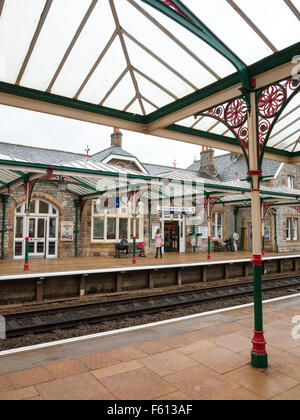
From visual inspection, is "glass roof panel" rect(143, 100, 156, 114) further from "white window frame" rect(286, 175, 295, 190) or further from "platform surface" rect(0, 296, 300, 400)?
"white window frame" rect(286, 175, 295, 190)

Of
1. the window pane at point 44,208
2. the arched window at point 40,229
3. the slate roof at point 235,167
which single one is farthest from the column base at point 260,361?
the slate roof at point 235,167

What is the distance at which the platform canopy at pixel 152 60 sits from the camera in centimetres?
346

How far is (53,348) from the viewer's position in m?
4.25

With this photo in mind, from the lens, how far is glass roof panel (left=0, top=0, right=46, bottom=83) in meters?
3.52

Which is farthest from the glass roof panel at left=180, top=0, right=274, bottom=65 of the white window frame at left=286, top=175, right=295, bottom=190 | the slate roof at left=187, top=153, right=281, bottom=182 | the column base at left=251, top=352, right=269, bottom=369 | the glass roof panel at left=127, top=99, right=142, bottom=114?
the white window frame at left=286, top=175, right=295, bottom=190

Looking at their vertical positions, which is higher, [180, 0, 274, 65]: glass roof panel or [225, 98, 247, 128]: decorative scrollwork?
[180, 0, 274, 65]: glass roof panel

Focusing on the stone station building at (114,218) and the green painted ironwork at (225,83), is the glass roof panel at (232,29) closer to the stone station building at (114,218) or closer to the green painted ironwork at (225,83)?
the green painted ironwork at (225,83)

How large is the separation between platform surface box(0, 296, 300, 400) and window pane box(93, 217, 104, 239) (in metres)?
10.2

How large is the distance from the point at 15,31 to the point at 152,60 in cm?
184

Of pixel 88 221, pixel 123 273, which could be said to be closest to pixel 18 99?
pixel 123 273

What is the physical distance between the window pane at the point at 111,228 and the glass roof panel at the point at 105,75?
11.1 m

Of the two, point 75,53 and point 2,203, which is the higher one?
point 75,53
